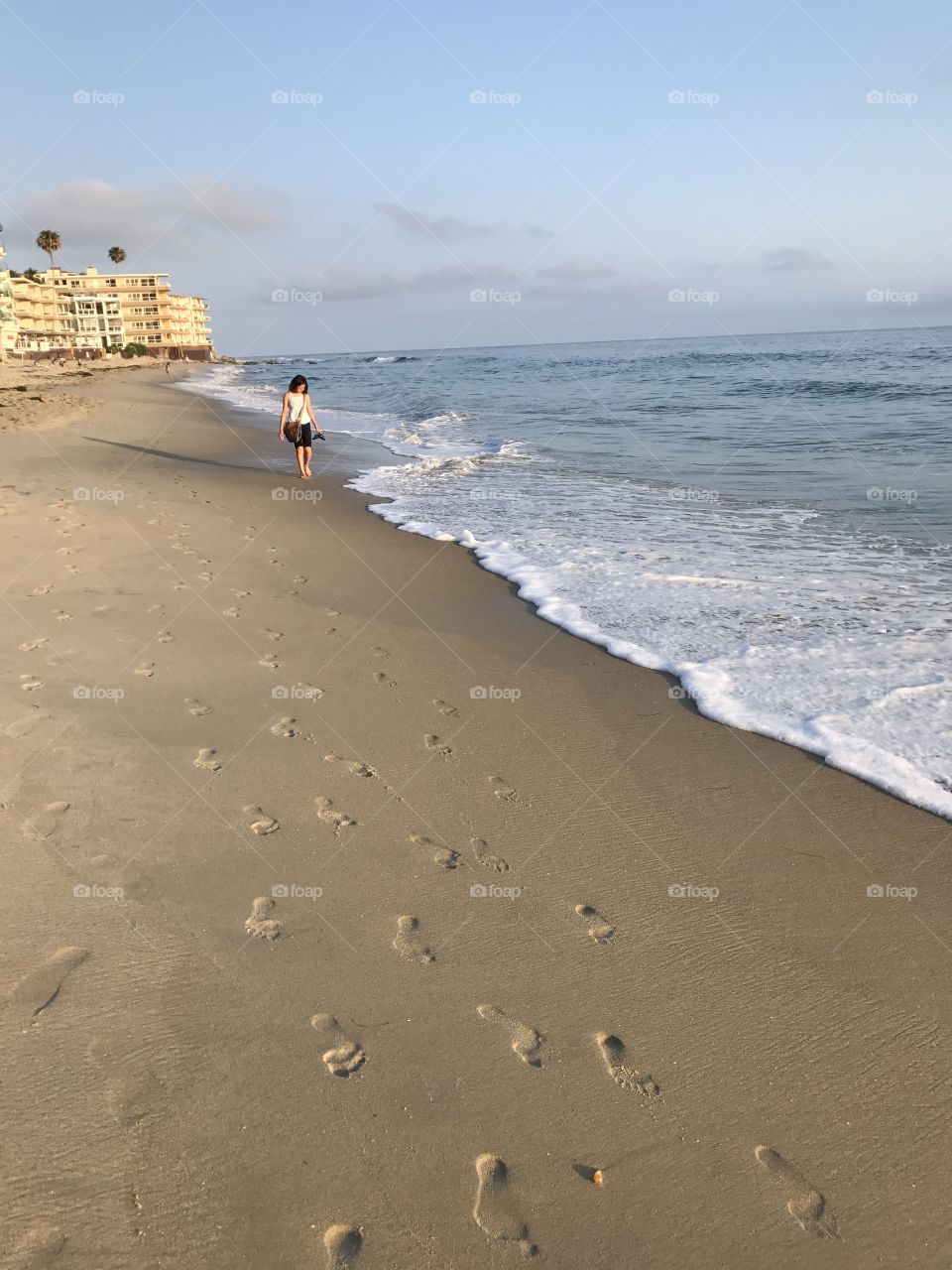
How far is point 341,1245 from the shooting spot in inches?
79.7

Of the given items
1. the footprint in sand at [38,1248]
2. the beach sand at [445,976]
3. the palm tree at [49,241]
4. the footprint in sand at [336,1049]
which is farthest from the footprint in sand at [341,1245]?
the palm tree at [49,241]

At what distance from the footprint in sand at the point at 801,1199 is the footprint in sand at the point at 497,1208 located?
2.43 feet

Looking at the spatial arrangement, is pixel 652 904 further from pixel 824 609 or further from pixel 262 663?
pixel 824 609

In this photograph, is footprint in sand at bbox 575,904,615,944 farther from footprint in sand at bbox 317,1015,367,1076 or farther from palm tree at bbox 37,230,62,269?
palm tree at bbox 37,230,62,269

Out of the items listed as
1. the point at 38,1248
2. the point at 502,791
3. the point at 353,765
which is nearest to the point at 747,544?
the point at 502,791

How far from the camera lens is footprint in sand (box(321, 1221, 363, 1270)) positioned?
1.99m

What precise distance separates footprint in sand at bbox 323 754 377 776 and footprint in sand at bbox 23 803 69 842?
1.34 meters

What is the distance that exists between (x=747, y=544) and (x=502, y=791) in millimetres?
6361

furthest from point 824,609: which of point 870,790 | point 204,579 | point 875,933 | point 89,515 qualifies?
point 89,515

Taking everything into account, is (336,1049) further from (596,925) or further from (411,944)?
(596,925)

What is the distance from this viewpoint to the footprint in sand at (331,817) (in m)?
3.83

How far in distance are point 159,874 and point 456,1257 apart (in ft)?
6.56

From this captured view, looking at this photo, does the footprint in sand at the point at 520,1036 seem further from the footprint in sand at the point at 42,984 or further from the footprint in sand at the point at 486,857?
the footprint in sand at the point at 42,984

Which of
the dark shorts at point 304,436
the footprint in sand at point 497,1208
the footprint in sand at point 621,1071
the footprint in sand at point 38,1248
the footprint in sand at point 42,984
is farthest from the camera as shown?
the dark shorts at point 304,436
